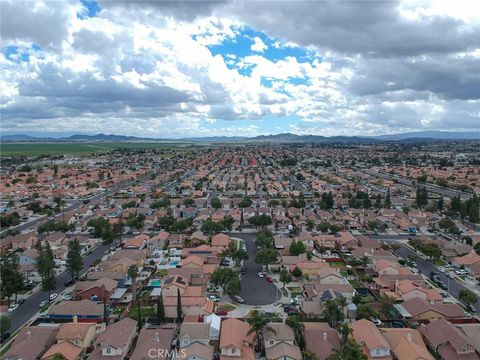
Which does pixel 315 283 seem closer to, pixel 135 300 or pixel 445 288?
pixel 445 288

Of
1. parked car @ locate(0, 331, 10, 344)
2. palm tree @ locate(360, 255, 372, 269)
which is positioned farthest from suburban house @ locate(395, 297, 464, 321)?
parked car @ locate(0, 331, 10, 344)

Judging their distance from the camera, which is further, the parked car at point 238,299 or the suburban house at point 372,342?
the parked car at point 238,299

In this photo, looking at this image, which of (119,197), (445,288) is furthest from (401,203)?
(119,197)

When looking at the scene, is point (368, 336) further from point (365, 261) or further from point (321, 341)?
point (365, 261)

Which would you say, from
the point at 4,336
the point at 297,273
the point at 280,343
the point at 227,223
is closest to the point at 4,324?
the point at 4,336

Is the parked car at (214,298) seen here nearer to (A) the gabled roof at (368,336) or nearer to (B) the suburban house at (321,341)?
(B) the suburban house at (321,341)

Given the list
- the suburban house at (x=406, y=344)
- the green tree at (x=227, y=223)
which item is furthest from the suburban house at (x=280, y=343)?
the green tree at (x=227, y=223)

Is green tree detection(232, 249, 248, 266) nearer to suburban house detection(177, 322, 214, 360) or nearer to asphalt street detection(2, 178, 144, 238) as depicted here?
suburban house detection(177, 322, 214, 360)
